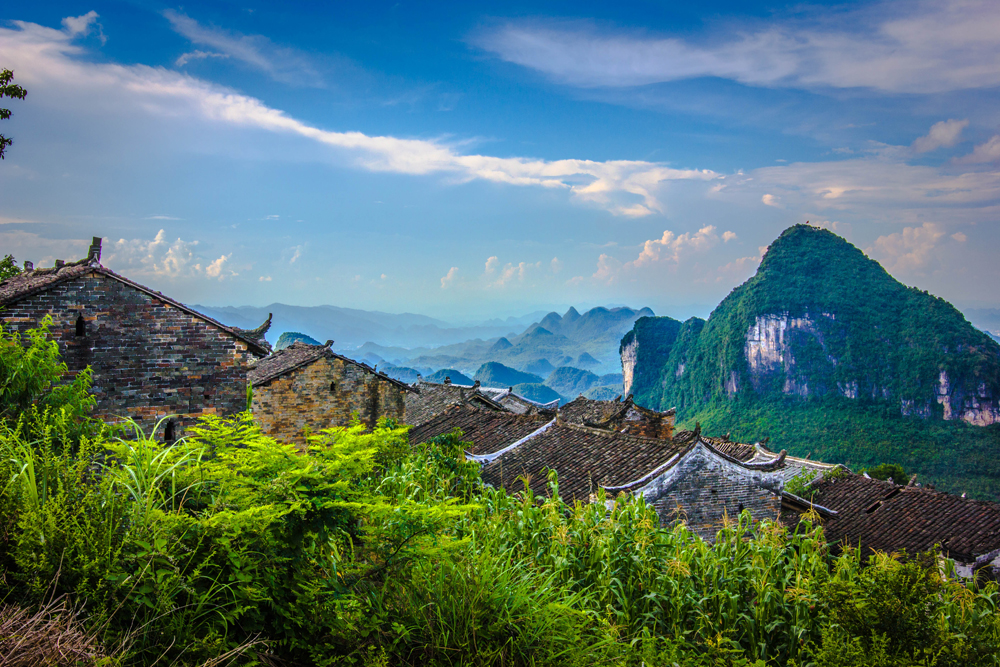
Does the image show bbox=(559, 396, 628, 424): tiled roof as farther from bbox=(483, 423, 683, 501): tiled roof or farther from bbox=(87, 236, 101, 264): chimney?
bbox=(87, 236, 101, 264): chimney

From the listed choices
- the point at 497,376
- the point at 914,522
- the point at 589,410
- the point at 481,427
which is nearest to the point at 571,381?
the point at 497,376

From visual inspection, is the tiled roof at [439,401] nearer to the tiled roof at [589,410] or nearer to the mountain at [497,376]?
the tiled roof at [589,410]

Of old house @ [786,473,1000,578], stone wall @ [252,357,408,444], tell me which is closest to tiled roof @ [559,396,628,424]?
old house @ [786,473,1000,578]

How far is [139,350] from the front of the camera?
11.8m

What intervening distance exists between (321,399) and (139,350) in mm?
9037

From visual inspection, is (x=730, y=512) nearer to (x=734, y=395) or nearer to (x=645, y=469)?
(x=645, y=469)

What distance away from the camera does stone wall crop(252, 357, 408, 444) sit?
63.9ft

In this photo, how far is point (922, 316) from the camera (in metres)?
81.8

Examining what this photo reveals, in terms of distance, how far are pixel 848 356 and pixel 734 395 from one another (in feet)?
52.3

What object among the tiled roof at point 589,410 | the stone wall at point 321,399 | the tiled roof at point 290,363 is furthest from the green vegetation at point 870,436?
the tiled roof at point 290,363

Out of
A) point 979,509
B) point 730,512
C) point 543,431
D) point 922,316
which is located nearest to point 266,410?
point 543,431

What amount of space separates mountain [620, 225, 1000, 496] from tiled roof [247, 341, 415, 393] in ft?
201

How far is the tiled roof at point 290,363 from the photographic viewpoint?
1942cm

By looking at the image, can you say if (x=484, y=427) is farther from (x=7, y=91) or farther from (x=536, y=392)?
(x=536, y=392)
